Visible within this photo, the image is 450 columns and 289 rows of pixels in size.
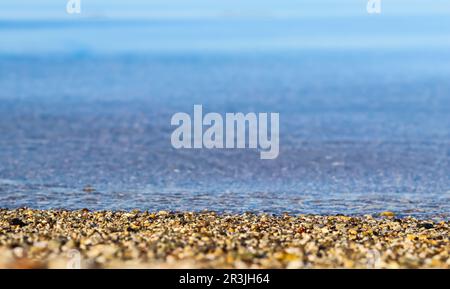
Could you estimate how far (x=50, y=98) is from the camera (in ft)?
93.6

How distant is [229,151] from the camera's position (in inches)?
744

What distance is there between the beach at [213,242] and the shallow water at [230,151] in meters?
1.98

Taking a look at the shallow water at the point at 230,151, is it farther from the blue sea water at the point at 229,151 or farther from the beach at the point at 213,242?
the beach at the point at 213,242

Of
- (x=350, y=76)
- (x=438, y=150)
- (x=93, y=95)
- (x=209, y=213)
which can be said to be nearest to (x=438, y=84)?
(x=350, y=76)

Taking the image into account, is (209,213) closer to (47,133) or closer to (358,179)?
(358,179)

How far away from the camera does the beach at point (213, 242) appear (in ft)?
28.6

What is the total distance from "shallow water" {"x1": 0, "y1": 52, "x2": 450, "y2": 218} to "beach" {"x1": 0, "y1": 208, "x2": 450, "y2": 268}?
1.98m

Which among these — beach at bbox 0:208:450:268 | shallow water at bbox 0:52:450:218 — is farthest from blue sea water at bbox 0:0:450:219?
beach at bbox 0:208:450:268

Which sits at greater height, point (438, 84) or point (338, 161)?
point (438, 84)

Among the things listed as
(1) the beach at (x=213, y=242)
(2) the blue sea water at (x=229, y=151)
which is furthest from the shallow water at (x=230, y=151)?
(1) the beach at (x=213, y=242)

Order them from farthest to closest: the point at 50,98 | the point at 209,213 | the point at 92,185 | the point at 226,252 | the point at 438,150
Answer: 1. the point at 50,98
2. the point at 438,150
3. the point at 92,185
4. the point at 209,213
5. the point at 226,252

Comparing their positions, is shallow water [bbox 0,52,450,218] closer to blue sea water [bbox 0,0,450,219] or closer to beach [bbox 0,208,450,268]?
blue sea water [bbox 0,0,450,219]

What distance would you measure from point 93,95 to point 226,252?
2089 centimetres
